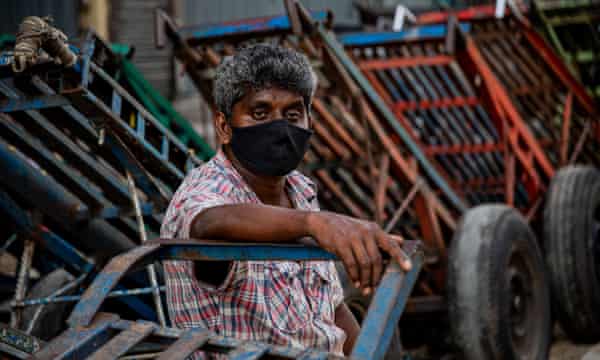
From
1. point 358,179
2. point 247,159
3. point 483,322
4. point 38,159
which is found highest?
point 247,159

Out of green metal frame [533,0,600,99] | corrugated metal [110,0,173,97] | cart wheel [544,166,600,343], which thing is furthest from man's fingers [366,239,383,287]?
corrugated metal [110,0,173,97]

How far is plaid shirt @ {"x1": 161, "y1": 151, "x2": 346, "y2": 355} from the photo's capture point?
186cm

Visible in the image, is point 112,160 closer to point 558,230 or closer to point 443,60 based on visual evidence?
point 443,60

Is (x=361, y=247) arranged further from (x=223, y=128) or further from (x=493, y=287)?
(x=493, y=287)

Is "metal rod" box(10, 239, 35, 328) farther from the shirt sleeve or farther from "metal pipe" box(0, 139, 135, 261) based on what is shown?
the shirt sleeve

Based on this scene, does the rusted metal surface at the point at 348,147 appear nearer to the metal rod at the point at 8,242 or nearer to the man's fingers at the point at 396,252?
the metal rod at the point at 8,242

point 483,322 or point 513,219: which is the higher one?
point 513,219

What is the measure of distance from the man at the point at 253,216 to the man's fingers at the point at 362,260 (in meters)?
0.20

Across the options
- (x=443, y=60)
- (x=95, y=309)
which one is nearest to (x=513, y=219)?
(x=443, y=60)

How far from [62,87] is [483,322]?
2.22 meters

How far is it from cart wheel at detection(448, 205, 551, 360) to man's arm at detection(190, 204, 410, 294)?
2.29m

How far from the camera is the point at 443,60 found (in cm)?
440

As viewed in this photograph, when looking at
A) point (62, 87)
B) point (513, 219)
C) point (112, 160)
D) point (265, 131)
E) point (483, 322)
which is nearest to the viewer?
point (265, 131)

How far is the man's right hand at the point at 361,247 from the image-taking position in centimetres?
150
